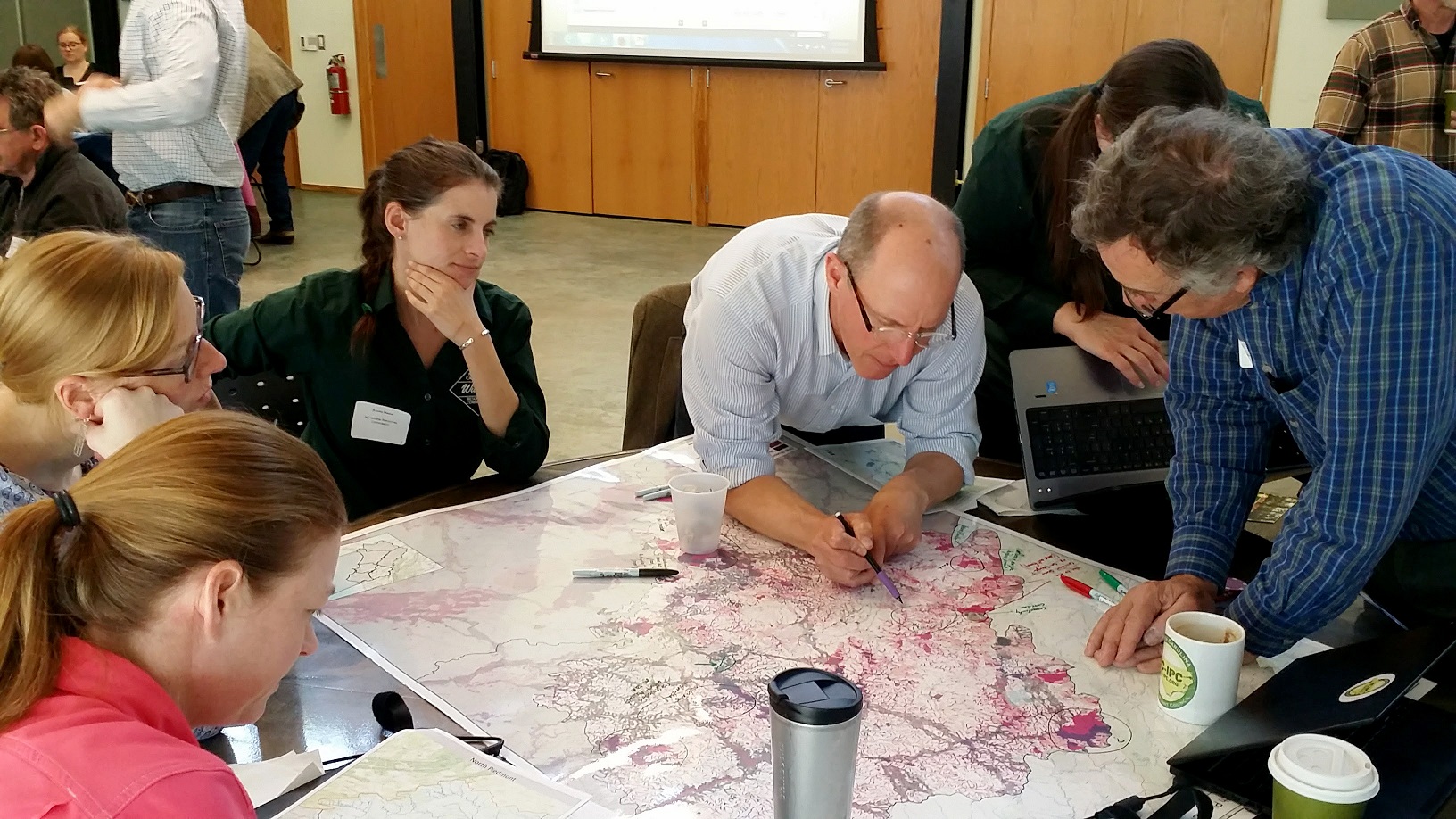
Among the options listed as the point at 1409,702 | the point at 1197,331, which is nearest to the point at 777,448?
the point at 1197,331

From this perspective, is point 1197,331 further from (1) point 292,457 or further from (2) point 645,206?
(2) point 645,206

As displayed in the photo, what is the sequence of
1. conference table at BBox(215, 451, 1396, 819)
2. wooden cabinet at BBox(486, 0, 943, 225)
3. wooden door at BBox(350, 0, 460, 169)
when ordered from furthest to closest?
wooden door at BBox(350, 0, 460, 169) → wooden cabinet at BBox(486, 0, 943, 225) → conference table at BBox(215, 451, 1396, 819)

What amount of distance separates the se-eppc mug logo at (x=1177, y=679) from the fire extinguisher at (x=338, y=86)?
8341 mm

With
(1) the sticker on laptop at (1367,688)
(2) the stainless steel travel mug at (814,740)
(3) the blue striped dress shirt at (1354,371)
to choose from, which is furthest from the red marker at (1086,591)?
(2) the stainless steel travel mug at (814,740)

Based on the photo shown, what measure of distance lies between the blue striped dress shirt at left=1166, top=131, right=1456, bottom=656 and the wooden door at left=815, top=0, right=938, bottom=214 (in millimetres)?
5557

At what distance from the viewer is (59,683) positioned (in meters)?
0.89

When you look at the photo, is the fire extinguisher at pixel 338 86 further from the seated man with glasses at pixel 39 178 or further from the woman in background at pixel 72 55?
the seated man with glasses at pixel 39 178

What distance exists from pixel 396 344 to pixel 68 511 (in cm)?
123

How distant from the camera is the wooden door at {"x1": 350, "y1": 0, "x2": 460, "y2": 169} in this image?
827 cm

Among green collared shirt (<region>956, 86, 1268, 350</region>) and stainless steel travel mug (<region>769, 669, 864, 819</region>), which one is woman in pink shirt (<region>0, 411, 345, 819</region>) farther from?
green collared shirt (<region>956, 86, 1268, 350</region>)

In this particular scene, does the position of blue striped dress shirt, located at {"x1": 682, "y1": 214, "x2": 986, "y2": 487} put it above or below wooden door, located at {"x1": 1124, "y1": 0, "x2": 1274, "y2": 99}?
below

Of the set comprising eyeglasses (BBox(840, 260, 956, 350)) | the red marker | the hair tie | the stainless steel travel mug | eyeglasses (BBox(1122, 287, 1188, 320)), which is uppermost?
eyeglasses (BBox(1122, 287, 1188, 320))

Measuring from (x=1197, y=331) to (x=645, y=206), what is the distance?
6646 mm

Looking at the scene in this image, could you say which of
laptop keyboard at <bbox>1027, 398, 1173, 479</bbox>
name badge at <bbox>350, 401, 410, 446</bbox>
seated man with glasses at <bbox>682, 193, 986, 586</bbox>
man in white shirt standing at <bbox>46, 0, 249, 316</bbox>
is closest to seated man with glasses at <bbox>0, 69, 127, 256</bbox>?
man in white shirt standing at <bbox>46, 0, 249, 316</bbox>
